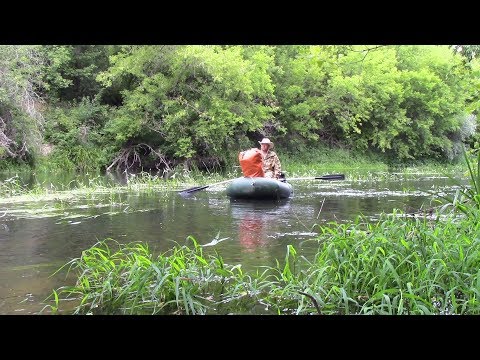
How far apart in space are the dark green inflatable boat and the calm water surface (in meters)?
0.24

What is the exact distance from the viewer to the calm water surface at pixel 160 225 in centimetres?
613

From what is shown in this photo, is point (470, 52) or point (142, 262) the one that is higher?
point (470, 52)

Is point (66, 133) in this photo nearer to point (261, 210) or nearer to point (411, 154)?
point (261, 210)

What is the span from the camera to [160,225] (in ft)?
30.2

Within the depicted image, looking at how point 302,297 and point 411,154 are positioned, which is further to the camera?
point 411,154

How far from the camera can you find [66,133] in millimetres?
26828

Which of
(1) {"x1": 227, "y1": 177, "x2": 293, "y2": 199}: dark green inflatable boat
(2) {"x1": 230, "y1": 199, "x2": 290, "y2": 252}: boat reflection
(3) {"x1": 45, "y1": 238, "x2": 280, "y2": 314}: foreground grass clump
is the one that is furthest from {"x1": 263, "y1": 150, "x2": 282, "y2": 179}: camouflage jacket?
(3) {"x1": 45, "y1": 238, "x2": 280, "y2": 314}: foreground grass clump

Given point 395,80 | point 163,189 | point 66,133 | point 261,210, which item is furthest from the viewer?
point 395,80

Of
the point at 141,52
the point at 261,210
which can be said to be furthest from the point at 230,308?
the point at 141,52

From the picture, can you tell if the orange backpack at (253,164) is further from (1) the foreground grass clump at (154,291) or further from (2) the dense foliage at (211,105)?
(1) the foreground grass clump at (154,291)

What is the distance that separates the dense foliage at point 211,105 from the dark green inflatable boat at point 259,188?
765 cm

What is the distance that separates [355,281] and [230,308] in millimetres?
993

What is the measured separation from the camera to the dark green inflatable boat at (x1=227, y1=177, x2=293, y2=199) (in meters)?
12.8
